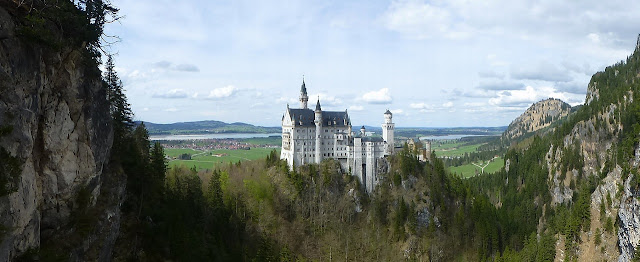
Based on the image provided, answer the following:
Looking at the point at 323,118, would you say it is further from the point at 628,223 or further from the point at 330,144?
the point at 628,223

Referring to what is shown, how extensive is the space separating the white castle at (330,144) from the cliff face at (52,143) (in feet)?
213

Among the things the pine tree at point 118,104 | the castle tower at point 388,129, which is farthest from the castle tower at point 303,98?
the pine tree at point 118,104

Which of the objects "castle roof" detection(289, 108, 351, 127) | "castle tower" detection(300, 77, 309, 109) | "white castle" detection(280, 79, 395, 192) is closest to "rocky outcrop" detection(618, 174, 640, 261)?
"white castle" detection(280, 79, 395, 192)

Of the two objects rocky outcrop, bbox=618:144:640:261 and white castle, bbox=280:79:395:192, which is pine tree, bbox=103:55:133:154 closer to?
white castle, bbox=280:79:395:192

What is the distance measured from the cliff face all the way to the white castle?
213ft

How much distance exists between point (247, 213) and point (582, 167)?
112 m

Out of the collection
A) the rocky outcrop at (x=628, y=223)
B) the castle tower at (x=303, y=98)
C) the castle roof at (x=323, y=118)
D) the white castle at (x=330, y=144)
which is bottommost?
the rocky outcrop at (x=628, y=223)

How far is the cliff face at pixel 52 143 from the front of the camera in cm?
2012

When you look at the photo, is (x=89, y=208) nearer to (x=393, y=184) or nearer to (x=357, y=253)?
(x=357, y=253)

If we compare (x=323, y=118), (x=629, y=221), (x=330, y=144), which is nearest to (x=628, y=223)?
(x=629, y=221)

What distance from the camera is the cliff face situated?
20125 millimetres

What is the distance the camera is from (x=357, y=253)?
87.4 meters

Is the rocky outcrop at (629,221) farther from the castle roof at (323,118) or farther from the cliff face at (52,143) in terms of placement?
the cliff face at (52,143)

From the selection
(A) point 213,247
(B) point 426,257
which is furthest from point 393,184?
(A) point 213,247
